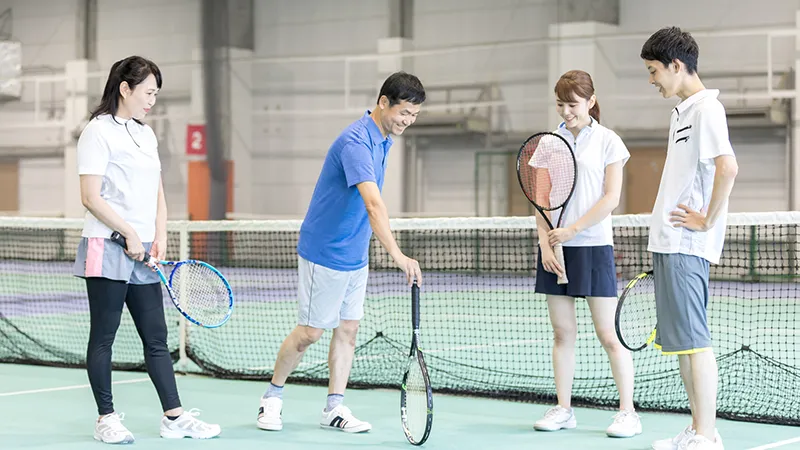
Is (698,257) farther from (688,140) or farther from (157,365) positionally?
(157,365)

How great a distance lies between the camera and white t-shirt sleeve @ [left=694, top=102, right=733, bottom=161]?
164 inches

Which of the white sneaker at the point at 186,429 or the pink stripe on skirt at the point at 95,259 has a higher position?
the pink stripe on skirt at the point at 95,259

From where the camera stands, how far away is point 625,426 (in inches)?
195

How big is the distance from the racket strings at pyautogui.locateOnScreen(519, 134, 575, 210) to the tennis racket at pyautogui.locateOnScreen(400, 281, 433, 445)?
86 centimetres

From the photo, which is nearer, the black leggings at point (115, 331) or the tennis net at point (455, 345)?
the black leggings at point (115, 331)

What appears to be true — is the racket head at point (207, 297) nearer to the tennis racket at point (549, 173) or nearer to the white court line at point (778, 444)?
the tennis racket at point (549, 173)

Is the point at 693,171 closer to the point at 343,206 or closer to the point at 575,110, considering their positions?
the point at 575,110

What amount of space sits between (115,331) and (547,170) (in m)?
2.02

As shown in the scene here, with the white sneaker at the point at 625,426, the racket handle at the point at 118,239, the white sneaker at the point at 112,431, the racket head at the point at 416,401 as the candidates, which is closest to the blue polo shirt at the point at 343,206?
the racket head at the point at 416,401

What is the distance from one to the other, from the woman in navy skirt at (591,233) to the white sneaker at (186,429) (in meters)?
1.62

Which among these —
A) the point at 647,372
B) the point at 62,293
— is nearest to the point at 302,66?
the point at 62,293

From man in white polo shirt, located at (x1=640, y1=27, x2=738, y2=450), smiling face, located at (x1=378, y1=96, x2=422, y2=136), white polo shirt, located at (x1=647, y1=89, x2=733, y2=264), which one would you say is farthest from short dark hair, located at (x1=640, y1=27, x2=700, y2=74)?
smiling face, located at (x1=378, y1=96, x2=422, y2=136)

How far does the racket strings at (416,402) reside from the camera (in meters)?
4.53

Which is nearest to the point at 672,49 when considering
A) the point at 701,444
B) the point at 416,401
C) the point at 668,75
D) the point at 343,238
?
the point at 668,75
